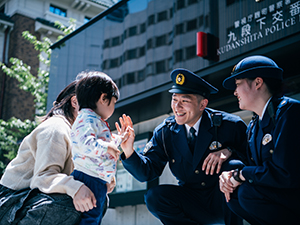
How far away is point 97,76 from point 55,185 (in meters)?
0.93

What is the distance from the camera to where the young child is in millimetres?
2408

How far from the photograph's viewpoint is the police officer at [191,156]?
2928mm

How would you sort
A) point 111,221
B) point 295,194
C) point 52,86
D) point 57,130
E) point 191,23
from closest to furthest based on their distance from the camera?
point 295,194 → point 57,130 → point 191,23 → point 111,221 → point 52,86

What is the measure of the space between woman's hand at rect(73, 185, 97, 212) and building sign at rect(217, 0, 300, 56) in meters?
4.03

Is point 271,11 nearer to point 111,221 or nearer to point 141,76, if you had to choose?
point 141,76

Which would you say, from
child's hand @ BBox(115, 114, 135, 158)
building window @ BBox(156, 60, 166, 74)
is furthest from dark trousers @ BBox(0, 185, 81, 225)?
building window @ BBox(156, 60, 166, 74)

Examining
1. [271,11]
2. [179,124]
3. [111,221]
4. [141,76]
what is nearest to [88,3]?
[141,76]

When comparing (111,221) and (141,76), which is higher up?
(141,76)

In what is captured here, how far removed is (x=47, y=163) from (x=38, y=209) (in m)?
0.36

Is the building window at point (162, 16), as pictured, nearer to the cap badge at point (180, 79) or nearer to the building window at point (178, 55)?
the building window at point (178, 55)

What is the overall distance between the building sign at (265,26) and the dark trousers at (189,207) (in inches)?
126

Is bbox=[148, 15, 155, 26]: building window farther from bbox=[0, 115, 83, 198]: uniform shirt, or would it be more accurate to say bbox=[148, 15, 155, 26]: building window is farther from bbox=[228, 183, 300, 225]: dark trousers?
bbox=[228, 183, 300, 225]: dark trousers

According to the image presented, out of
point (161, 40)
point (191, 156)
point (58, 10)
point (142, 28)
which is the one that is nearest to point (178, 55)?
point (161, 40)

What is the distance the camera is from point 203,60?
6.45 metres
